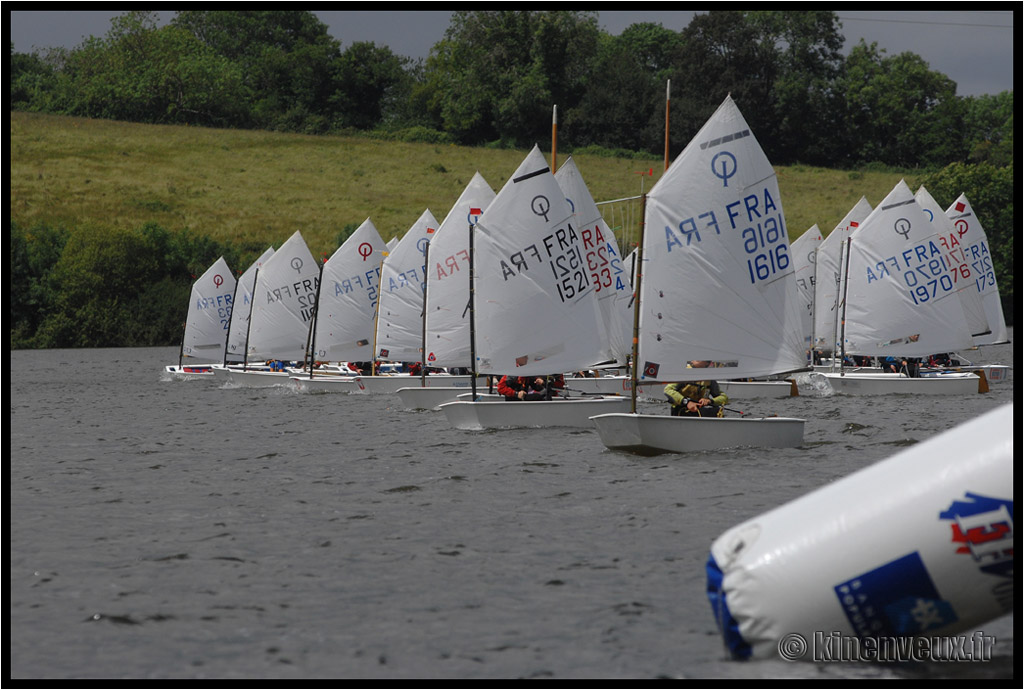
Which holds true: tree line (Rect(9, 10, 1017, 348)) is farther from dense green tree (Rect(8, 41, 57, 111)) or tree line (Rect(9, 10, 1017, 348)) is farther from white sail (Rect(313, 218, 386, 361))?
white sail (Rect(313, 218, 386, 361))

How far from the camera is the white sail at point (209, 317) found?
56344 millimetres

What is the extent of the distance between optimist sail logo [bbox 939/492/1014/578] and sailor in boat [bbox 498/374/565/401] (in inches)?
767

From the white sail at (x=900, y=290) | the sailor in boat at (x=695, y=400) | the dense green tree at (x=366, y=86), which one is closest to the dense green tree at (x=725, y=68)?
the dense green tree at (x=366, y=86)

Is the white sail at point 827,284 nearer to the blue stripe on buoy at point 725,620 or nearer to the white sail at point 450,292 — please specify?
the white sail at point 450,292

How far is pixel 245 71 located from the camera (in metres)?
138

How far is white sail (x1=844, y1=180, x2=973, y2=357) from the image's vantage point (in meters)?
36.2

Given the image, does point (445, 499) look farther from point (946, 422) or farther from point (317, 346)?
point (317, 346)

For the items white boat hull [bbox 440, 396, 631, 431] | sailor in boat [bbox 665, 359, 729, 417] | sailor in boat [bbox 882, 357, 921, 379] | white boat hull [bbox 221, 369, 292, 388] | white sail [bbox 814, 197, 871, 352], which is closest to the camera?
sailor in boat [bbox 665, 359, 729, 417]

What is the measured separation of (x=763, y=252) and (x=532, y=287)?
610 centimetres

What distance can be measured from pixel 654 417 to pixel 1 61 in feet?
39.3

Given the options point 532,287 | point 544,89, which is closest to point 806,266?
point 532,287

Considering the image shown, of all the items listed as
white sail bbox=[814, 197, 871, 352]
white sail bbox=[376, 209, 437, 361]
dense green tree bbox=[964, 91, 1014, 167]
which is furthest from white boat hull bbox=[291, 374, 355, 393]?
dense green tree bbox=[964, 91, 1014, 167]

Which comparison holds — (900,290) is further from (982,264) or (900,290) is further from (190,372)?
(190,372)
